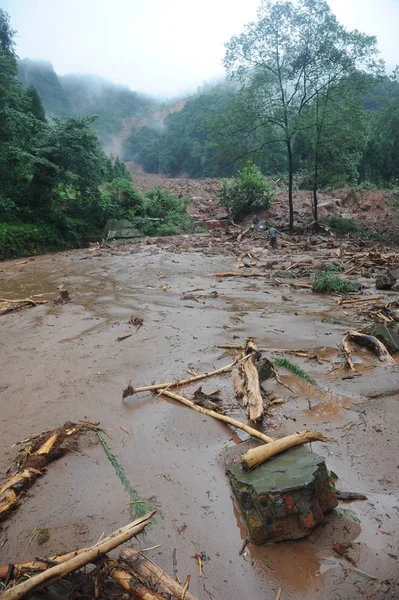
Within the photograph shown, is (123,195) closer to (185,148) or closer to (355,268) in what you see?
(355,268)

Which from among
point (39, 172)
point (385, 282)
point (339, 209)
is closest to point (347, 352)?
point (385, 282)

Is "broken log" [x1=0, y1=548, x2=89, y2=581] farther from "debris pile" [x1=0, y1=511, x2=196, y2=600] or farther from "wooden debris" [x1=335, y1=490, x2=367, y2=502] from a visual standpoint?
"wooden debris" [x1=335, y1=490, x2=367, y2=502]

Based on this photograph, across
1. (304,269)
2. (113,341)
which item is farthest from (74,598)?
(304,269)

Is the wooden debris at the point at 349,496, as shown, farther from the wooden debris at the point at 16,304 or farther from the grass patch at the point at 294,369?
the wooden debris at the point at 16,304

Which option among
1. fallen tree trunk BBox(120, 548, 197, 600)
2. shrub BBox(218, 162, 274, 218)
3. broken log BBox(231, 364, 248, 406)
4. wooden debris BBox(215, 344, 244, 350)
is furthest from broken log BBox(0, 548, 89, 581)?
shrub BBox(218, 162, 274, 218)

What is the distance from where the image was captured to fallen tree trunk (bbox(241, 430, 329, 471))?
211cm

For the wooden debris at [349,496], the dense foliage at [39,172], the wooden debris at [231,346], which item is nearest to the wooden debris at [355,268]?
the wooden debris at [231,346]

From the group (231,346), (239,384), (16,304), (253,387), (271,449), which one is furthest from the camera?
(16,304)

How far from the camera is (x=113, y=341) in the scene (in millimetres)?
4840

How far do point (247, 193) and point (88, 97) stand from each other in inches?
5052

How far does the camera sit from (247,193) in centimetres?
2103

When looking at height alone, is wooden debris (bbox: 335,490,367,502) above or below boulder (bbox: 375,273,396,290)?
above

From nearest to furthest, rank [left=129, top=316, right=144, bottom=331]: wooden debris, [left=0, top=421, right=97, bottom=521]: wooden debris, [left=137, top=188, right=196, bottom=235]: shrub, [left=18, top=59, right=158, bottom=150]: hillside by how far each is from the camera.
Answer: [left=0, top=421, right=97, bottom=521]: wooden debris
[left=129, top=316, right=144, bottom=331]: wooden debris
[left=137, top=188, right=196, bottom=235]: shrub
[left=18, top=59, right=158, bottom=150]: hillside

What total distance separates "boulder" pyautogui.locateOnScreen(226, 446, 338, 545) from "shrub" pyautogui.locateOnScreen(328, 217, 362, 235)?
54.2 ft
